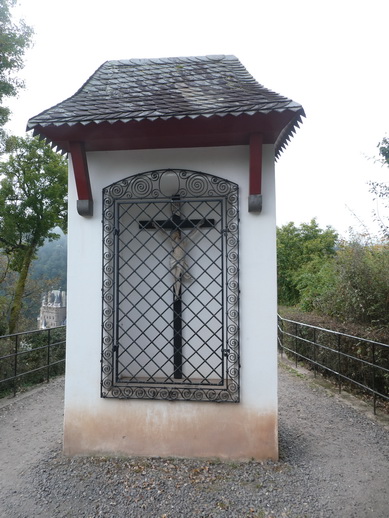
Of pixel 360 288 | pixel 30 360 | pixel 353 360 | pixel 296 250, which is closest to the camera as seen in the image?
pixel 353 360

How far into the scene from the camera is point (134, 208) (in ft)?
13.5

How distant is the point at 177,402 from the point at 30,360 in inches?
253

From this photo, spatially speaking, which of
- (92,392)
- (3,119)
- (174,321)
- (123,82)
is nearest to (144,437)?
(92,392)

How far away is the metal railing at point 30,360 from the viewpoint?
610 cm

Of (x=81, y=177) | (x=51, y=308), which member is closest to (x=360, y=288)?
(x=81, y=177)

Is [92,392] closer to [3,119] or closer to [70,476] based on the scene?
[70,476]

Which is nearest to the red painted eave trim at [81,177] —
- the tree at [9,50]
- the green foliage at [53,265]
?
A: the tree at [9,50]

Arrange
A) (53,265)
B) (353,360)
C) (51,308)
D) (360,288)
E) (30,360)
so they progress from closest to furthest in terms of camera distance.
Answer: (353,360) < (360,288) < (30,360) < (51,308) < (53,265)

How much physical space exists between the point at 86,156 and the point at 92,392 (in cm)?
231

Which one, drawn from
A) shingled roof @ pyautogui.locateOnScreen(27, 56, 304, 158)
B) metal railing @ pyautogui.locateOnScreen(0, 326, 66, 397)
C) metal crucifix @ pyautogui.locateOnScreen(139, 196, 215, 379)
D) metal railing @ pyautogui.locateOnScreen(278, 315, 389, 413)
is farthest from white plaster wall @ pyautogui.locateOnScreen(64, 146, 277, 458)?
metal railing @ pyautogui.locateOnScreen(0, 326, 66, 397)

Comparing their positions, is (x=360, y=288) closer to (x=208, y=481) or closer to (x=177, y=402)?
(x=177, y=402)

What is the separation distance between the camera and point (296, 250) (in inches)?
848

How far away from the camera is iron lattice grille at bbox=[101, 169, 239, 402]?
3.45 meters

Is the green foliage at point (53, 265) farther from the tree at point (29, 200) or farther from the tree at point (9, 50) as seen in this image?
the tree at point (9, 50)
